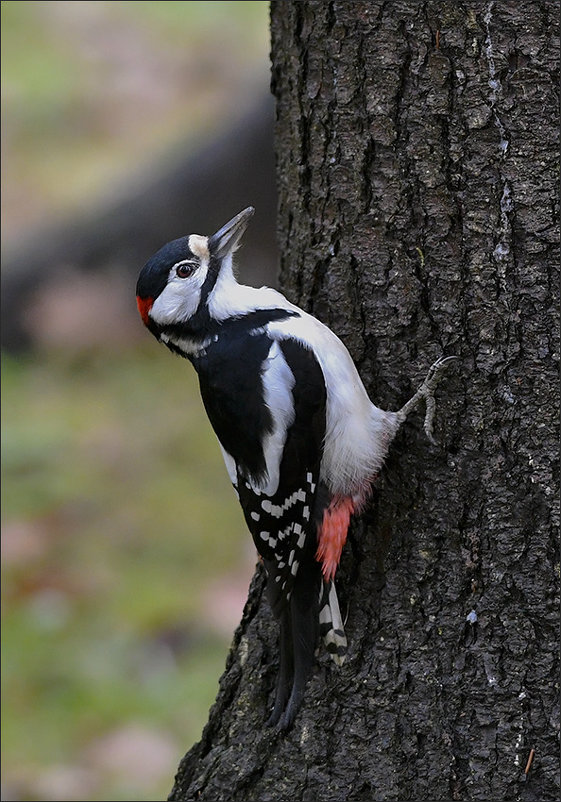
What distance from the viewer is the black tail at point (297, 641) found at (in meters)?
2.83

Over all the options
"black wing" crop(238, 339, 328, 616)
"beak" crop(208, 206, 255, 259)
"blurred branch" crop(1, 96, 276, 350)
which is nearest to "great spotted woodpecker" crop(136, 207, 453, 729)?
"black wing" crop(238, 339, 328, 616)

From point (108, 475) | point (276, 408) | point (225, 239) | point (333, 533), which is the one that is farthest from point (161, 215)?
point (333, 533)

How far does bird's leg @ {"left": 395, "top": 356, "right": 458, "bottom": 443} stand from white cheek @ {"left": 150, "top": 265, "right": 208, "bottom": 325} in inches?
27.7

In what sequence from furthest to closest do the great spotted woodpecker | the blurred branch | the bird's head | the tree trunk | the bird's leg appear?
the blurred branch, the bird's head, the great spotted woodpecker, the bird's leg, the tree trunk

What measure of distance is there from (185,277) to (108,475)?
2858mm

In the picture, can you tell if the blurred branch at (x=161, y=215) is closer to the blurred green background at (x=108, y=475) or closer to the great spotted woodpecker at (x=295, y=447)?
the blurred green background at (x=108, y=475)

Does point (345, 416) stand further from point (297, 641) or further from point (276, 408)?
point (297, 641)

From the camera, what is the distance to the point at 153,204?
7.00m

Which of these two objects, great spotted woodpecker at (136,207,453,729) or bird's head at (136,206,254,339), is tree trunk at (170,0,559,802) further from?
bird's head at (136,206,254,339)

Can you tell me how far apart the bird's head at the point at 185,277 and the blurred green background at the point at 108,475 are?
184 centimetres

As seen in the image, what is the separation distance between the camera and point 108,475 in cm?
566

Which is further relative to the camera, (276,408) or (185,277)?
(185,277)

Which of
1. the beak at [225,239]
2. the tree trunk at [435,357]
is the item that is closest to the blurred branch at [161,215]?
the beak at [225,239]

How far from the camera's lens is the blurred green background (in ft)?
13.6
